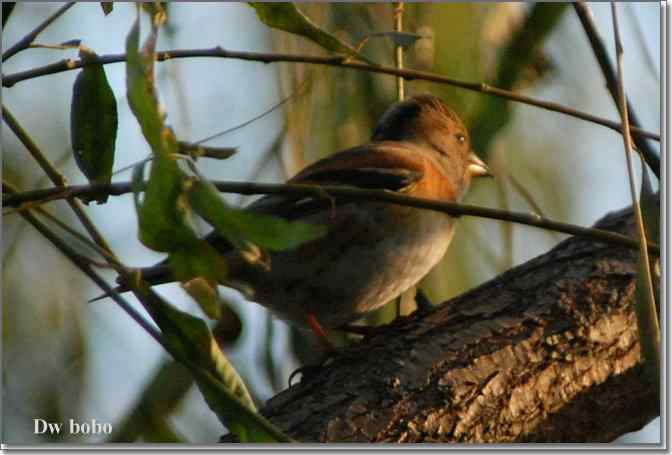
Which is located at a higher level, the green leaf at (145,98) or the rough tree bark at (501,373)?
the green leaf at (145,98)

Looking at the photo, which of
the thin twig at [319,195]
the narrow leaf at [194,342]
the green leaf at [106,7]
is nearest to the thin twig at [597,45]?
the thin twig at [319,195]

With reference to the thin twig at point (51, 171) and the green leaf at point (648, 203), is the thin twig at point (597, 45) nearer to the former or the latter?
the green leaf at point (648, 203)

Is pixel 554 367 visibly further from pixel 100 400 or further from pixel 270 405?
pixel 100 400

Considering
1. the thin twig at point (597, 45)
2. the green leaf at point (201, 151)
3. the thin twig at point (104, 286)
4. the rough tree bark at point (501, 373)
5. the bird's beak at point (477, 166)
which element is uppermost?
the thin twig at point (597, 45)

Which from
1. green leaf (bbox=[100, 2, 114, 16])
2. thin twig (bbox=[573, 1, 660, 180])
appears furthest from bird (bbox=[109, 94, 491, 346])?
green leaf (bbox=[100, 2, 114, 16])

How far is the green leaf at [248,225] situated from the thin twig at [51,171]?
0.45 m

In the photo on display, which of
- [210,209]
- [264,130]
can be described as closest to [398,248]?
[264,130]

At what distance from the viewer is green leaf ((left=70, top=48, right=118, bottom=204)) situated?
91.2 inches

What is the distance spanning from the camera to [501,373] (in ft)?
9.75

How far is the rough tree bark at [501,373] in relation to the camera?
9.11 feet

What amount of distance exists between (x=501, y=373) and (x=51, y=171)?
4.77 feet

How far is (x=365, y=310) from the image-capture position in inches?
141

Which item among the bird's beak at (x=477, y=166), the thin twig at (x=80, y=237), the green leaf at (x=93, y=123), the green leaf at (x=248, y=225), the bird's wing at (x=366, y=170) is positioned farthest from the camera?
the bird's beak at (x=477, y=166)

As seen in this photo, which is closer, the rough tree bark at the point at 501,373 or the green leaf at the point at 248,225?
the green leaf at the point at 248,225
